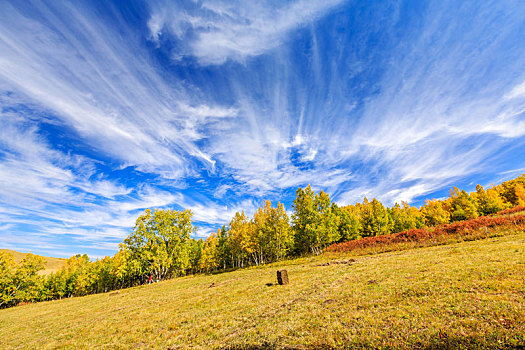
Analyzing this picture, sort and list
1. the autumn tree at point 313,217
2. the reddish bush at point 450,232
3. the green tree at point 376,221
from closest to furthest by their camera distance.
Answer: the reddish bush at point 450,232 < the autumn tree at point 313,217 < the green tree at point 376,221

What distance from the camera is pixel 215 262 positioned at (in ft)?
200

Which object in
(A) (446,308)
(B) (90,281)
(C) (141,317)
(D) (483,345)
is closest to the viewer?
(D) (483,345)

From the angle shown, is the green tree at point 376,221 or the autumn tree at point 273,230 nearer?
the autumn tree at point 273,230

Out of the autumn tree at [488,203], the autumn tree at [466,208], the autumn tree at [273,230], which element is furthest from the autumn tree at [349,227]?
the autumn tree at [488,203]

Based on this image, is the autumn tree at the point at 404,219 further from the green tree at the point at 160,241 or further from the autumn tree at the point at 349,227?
the green tree at the point at 160,241

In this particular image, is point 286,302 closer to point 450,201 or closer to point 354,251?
point 354,251

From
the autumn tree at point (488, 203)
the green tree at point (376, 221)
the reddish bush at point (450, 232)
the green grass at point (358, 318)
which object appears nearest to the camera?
the green grass at point (358, 318)

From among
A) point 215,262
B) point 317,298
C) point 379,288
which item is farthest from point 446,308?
point 215,262

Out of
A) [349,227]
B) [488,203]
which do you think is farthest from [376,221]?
[488,203]

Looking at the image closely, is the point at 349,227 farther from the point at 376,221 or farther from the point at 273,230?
the point at 273,230

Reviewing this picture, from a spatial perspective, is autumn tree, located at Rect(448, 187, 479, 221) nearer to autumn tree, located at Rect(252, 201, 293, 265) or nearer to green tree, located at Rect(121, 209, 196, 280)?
autumn tree, located at Rect(252, 201, 293, 265)

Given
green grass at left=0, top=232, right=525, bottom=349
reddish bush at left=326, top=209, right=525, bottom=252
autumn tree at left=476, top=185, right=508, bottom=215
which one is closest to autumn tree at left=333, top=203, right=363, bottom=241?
reddish bush at left=326, top=209, right=525, bottom=252

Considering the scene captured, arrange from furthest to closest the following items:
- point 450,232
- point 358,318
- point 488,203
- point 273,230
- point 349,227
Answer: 1. point 488,203
2. point 349,227
3. point 273,230
4. point 450,232
5. point 358,318

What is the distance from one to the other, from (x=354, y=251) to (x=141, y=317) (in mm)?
28748
